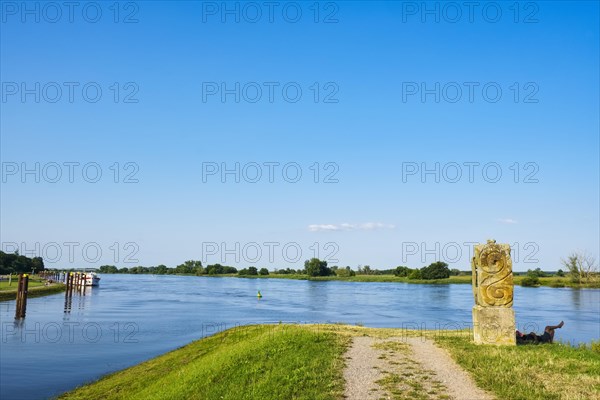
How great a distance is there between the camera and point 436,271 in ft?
506

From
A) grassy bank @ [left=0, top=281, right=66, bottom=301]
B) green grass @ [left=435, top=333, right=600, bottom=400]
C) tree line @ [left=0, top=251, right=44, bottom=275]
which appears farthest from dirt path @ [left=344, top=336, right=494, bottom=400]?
tree line @ [left=0, top=251, right=44, bottom=275]

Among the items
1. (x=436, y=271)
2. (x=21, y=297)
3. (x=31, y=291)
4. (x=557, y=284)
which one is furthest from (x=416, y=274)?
(x=21, y=297)

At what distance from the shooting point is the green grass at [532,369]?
12789mm

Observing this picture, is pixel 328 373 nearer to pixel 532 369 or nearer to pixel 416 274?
pixel 532 369

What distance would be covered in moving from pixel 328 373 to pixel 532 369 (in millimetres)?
6453

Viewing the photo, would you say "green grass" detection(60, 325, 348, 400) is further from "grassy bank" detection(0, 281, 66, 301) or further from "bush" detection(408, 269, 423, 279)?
"bush" detection(408, 269, 423, 279)

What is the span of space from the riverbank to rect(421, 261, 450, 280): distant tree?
137m

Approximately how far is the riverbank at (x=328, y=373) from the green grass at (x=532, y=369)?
2cm

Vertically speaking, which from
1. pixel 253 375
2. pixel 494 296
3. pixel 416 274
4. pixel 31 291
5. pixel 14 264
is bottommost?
pixel 31 291

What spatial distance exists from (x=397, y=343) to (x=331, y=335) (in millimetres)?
3138

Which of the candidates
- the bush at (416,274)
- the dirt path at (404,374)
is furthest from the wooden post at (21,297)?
the bush at (416,274)

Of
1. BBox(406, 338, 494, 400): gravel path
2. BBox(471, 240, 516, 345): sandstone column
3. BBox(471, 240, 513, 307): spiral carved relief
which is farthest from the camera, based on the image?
BBox(471, 240, 513, 307): spiral carved relief

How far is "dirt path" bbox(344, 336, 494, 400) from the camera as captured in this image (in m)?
12.8

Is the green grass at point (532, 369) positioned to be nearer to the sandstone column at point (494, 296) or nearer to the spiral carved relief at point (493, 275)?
the sandstone column at point (494, 296)
